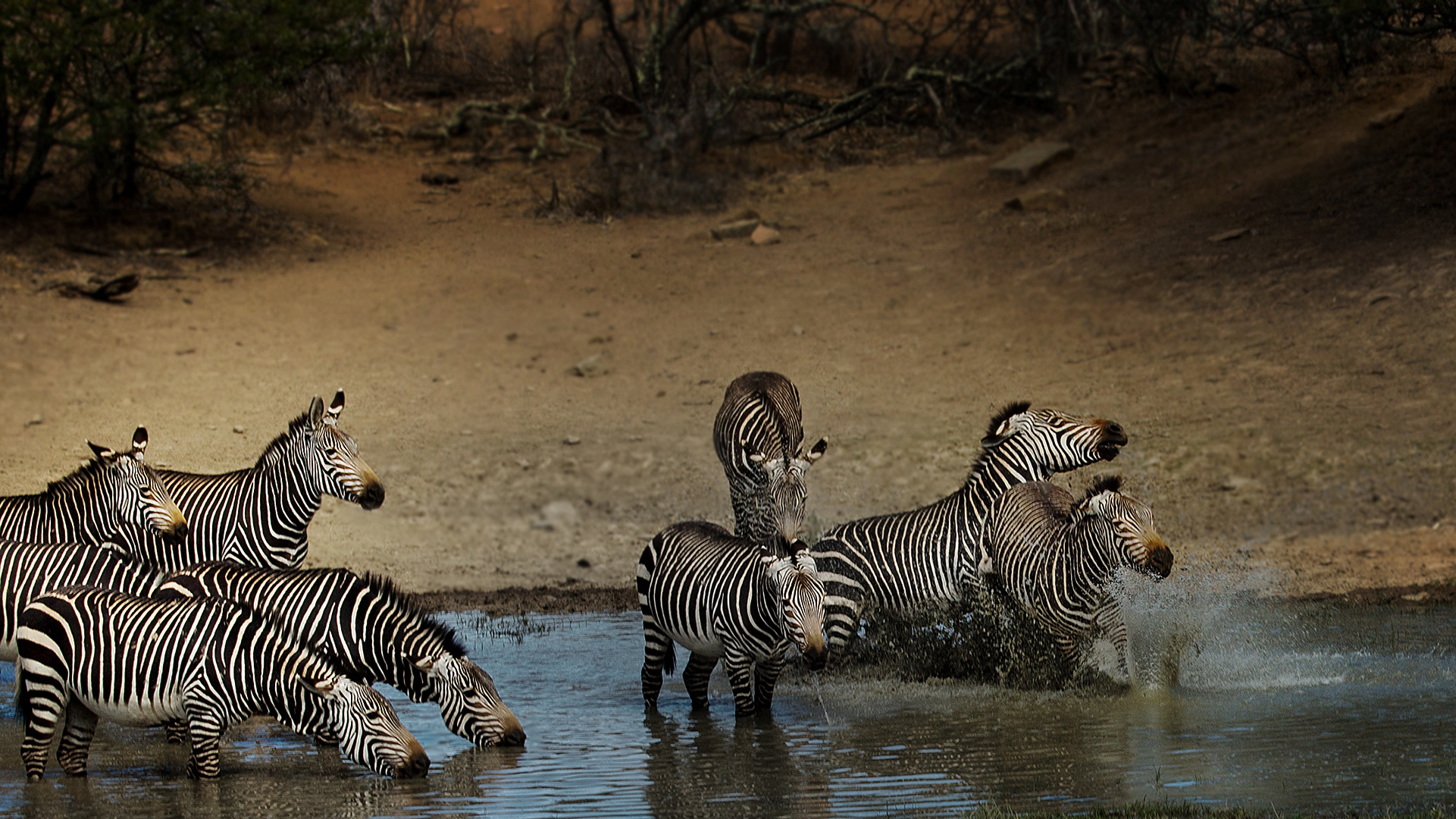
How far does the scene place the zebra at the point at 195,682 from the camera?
785 cm

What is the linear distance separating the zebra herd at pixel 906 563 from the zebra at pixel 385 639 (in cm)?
141

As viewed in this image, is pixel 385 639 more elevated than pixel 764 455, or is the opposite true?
pixel 764 455

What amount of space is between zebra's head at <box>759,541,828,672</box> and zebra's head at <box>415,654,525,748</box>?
158 centimetres

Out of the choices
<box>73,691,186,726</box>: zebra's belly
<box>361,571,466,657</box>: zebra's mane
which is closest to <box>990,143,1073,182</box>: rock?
<box>361,571,466,657</box>: zebra's mane

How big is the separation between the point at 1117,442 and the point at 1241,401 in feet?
18.6

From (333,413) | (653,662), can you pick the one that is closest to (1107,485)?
(653,662)

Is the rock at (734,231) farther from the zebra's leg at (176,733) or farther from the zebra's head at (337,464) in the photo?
the zebra's leg at (176,733)

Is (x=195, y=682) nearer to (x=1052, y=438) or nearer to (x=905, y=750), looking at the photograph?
(x=905, y=750)

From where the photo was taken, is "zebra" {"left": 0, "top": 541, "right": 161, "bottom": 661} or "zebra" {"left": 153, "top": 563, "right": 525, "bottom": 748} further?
"zebra" {"left": 0, "top": 541, "right": 161, "bottom": 661}

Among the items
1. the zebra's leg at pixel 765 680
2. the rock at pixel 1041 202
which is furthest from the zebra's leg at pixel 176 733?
the rock at pixel 1041 202

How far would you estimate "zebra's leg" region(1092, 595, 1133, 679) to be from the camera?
964 centimetres

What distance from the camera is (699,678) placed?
31.7 feet

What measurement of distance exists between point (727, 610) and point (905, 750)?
1.44 metres

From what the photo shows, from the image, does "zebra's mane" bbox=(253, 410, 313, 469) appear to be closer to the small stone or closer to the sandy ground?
the sandy ground
